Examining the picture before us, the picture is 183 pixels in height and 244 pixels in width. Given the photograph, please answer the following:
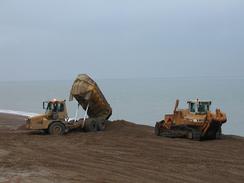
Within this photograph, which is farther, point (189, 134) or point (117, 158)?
point (189, 134)

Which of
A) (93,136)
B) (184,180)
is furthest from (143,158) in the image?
(93,136)

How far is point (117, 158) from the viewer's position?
64.7 feet

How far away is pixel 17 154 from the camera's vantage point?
2058 cm

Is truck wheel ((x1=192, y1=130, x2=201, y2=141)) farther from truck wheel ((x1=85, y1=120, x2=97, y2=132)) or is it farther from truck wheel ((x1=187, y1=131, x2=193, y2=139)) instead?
truck wheel ((x1=85, y1=120, x2=97, y2=132))

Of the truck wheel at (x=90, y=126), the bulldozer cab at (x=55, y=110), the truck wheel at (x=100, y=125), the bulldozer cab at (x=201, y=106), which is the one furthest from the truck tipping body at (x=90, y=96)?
the bulldozer cab at (x=201, y=106)

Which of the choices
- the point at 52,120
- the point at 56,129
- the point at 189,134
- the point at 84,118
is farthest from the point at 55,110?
the point at 189,134

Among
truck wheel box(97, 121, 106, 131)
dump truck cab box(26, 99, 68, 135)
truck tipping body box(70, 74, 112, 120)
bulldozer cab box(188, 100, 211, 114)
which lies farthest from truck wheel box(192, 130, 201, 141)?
dump truck cab box(26, 99, 68, 135)

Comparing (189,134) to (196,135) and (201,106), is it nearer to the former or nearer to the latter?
(196,135)

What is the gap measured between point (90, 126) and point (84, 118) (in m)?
0.61

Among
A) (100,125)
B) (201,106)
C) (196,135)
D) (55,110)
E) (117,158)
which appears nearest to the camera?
(117,158)

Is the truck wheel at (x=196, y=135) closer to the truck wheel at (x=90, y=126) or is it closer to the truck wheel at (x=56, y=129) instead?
the truck wheel at (x=90, y=126)

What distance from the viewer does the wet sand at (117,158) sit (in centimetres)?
1611

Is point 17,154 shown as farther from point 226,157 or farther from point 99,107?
point 99,107

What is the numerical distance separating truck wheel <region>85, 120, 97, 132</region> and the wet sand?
1257 millimetres
